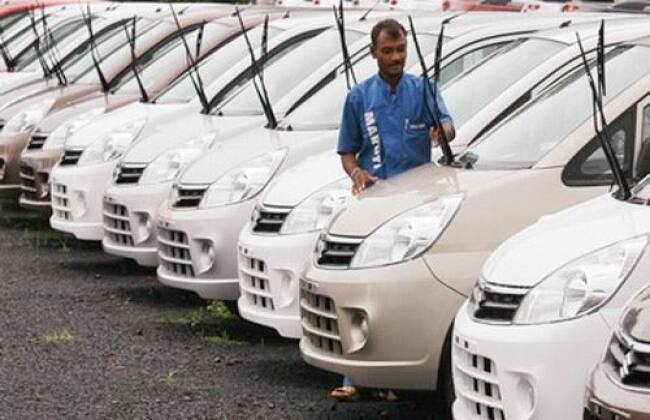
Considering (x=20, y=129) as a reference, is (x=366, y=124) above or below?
above

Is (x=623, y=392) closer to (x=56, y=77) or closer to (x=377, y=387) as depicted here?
(x=377, y=387)

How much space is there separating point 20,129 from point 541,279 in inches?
399

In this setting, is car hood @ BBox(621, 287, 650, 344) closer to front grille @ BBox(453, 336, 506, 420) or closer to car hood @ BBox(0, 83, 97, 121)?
front grille @ BBox(453, 336, 506, 420)

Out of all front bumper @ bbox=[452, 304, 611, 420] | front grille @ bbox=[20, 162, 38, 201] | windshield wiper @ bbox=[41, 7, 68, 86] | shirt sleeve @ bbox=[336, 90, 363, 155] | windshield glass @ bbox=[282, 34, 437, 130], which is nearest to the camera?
front bumper @ bbox=[452, 304, 611, 420]

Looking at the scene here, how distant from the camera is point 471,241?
8000mm

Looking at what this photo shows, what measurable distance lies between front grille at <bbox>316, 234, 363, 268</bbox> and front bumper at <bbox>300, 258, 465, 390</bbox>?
0.07 metres

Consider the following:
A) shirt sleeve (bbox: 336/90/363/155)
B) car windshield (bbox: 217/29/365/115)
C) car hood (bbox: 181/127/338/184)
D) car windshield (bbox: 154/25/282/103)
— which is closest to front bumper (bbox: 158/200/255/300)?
car hood (bbox: 181/127/338/184)

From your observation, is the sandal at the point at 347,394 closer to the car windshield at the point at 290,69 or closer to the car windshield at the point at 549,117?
the car windshield at the point at 549,117

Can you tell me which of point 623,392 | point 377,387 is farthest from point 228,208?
point 623,392

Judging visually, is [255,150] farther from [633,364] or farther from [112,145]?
[633,364]

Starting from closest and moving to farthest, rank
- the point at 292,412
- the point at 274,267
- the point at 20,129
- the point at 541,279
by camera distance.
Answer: the point at 541,279 < the point at 292,412 < the point at 274,267 < the point at 20,129

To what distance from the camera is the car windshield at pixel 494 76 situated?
32.9ft

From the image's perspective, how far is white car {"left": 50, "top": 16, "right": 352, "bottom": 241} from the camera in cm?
1355

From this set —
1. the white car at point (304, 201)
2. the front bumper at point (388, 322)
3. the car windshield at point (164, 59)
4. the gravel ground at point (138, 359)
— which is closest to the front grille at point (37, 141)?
the car windshield at point (164, 59)
